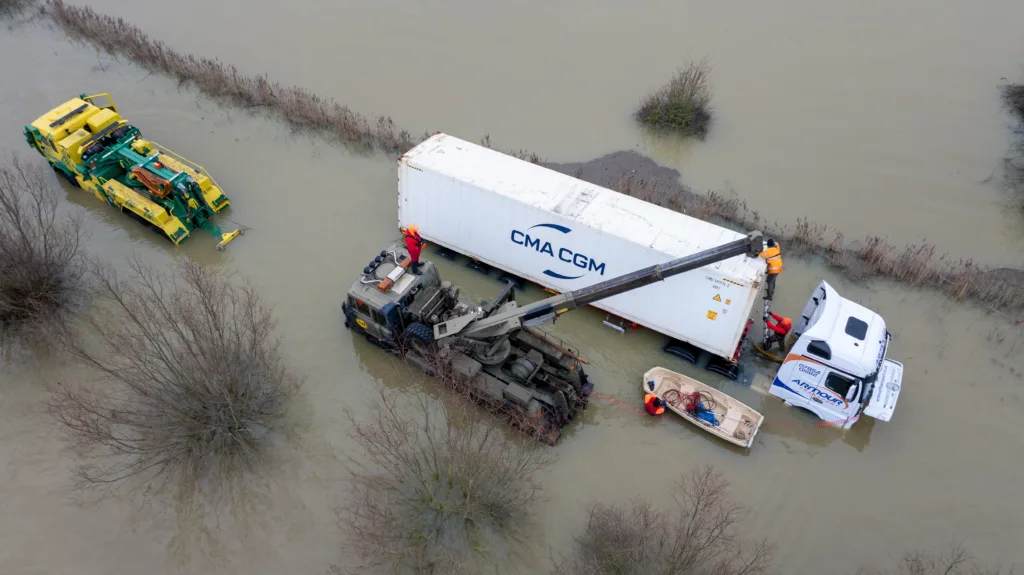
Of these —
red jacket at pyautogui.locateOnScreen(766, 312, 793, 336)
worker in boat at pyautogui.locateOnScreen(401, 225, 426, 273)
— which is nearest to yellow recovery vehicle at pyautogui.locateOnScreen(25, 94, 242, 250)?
worker in boat at pyautogui.locateOnScreen(401, 225, 426, 273)

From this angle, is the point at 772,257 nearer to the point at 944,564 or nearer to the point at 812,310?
the point at 812,310

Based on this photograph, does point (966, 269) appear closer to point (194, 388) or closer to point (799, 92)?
point (799, 92)

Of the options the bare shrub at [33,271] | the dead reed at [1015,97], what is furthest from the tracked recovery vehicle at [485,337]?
the dead reed at [1015,97]

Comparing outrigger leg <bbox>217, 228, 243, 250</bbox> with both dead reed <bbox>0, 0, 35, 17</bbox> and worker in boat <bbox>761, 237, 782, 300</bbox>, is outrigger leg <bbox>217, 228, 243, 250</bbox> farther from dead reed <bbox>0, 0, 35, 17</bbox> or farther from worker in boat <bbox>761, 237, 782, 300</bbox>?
dead reed <bbox>0, 0, 35, 17</bbox>

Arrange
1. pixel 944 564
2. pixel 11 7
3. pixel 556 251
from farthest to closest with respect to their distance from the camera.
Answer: pixel 11 7 → pixel 556 251 → pixel 944 564

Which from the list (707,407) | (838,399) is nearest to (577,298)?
(707,407)
